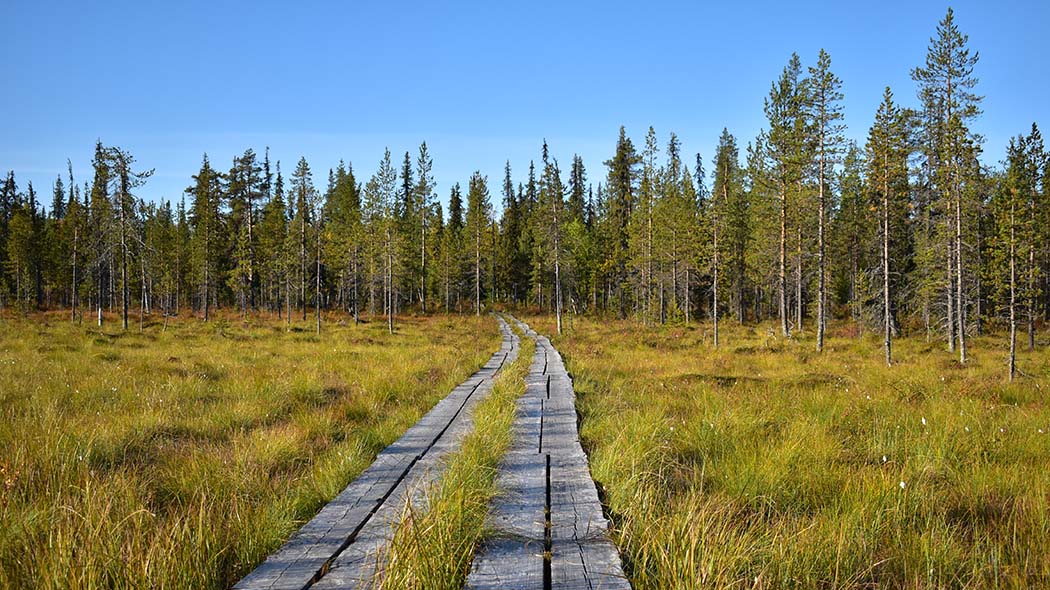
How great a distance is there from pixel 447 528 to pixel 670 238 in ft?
119

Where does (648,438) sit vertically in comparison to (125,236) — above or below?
below

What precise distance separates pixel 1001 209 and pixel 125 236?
45554 mm

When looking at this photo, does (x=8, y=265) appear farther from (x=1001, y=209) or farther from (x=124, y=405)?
(x=1001, y=209)

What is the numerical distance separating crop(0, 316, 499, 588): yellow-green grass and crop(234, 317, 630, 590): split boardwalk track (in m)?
0.28

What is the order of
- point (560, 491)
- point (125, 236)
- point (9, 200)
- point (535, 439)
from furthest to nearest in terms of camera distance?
point (9, 200) → point (125, 236) → point (535, 439) → point (560, 491)

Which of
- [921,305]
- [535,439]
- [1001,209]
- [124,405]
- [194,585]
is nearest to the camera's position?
[194,585]

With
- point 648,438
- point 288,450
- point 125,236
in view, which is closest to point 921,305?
point 648,438

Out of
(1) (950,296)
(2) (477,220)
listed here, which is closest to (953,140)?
(1) (950,296)

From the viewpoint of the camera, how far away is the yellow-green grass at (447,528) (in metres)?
2.40

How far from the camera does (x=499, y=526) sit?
3170 mm

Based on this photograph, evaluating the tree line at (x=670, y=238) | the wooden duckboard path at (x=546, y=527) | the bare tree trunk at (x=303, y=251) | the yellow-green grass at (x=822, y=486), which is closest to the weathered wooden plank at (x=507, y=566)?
the wooden duckboard path at (x=546, y=527)

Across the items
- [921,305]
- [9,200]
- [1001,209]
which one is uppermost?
[9,200]

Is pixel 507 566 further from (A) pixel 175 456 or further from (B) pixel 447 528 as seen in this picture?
(A) pixel 175 456

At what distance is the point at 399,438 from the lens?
5.76 m
